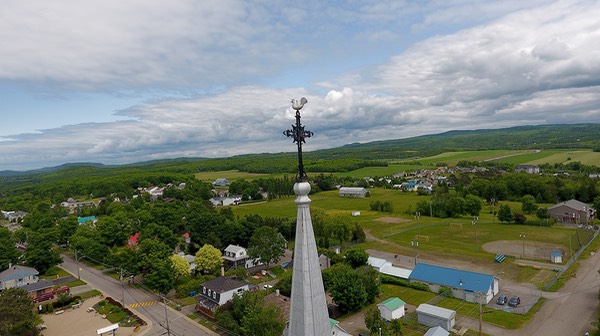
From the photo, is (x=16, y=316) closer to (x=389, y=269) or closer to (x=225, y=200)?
(x=389, y=269)

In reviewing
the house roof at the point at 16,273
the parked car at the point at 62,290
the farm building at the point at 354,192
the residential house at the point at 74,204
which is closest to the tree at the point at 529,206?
the farm building at the point at 354,192

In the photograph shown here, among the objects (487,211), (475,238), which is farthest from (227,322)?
(487,211)

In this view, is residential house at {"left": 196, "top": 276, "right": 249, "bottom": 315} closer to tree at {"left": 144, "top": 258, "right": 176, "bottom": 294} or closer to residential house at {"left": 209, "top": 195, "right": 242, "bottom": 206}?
tree at {"left": 144, "top": 258, "right": 176, "bottom": 294}

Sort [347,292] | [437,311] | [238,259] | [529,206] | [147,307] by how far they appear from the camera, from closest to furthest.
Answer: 1. [437,311]
2. [347,292]
3. [147,307]
4. [238,259]
5. [529,206]

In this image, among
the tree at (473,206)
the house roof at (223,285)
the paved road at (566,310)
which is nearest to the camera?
the paved road at (566,310)

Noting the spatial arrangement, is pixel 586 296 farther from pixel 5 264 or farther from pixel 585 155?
pixel 585 155

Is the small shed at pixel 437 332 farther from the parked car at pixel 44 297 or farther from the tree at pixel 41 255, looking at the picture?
the tree at pixel 41 255

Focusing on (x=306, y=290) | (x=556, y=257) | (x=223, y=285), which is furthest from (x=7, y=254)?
(x=556, y=257)
